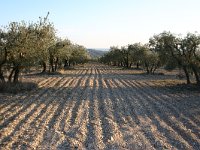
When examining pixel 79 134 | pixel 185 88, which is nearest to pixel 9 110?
pixel 79 134

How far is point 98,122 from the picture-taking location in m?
20.8

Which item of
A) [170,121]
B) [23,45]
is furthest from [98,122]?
[23,45]

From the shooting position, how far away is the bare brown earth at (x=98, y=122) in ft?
53.5

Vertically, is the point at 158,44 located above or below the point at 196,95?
above

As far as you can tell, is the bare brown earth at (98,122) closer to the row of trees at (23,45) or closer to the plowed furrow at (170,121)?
the plowed furrow at (170,121)

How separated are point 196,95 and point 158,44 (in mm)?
13685

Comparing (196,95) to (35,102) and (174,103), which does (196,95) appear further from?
(35,102)

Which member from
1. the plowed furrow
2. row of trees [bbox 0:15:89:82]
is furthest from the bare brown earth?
row of trees [bbox 0:15:89:82]

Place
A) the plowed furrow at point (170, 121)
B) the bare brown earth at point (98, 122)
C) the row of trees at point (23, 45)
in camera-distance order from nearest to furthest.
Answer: the bare brown earth at point (98, 122)
the plowed furrow at point (170, 121)
the row of trees at point (23, 45)

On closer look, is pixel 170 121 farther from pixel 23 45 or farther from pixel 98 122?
pixel 23 45

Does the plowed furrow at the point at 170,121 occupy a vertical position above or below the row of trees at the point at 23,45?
below

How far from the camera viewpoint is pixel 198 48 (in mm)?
42344

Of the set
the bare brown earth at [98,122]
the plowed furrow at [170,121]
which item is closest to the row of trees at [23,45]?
the bare brown earth at [98,122]

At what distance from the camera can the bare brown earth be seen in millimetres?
16312
